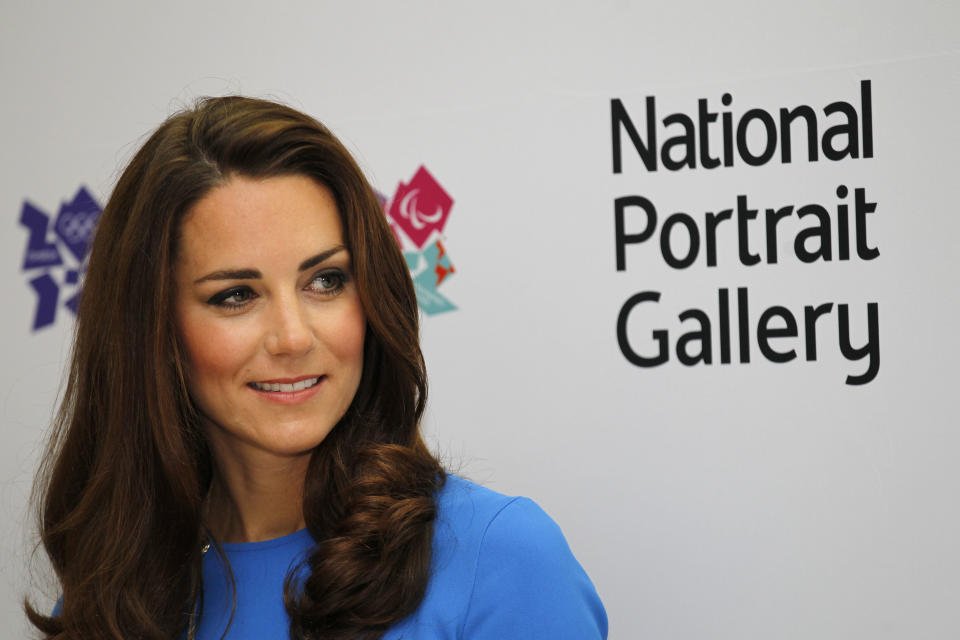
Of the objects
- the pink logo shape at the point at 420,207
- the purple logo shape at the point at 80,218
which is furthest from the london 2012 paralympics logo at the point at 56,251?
the pink logo shape at the point at 420,207

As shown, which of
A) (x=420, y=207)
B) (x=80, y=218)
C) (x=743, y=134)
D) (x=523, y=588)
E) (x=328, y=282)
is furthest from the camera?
(x=80, y=218)

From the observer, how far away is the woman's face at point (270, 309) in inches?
46.3

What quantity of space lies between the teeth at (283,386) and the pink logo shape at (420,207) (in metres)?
0.83

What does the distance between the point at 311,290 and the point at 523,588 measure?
1.47 ft

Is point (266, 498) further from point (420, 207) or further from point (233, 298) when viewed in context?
point (420, 207)

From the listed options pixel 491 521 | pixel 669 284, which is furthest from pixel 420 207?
pixel 491 521

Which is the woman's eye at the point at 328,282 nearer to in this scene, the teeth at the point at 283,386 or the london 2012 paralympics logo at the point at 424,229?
the teeth at the point at 283,386

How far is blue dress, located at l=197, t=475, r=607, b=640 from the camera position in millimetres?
1127

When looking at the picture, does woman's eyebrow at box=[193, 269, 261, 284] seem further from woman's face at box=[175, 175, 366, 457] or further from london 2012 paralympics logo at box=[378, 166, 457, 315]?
london 2012 paralympics logo at box=[378, 166, 457, 315]

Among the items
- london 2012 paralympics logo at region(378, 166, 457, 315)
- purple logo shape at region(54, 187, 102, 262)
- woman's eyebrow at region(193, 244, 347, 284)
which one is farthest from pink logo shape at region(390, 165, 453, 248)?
woman's eyebrow at region(193, 244, 347, 284)

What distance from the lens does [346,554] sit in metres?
1.16

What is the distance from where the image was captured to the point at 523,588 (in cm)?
113

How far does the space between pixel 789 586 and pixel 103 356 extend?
1.30 meters

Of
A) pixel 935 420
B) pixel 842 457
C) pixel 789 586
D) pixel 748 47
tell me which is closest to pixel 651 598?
pixel 789 586
